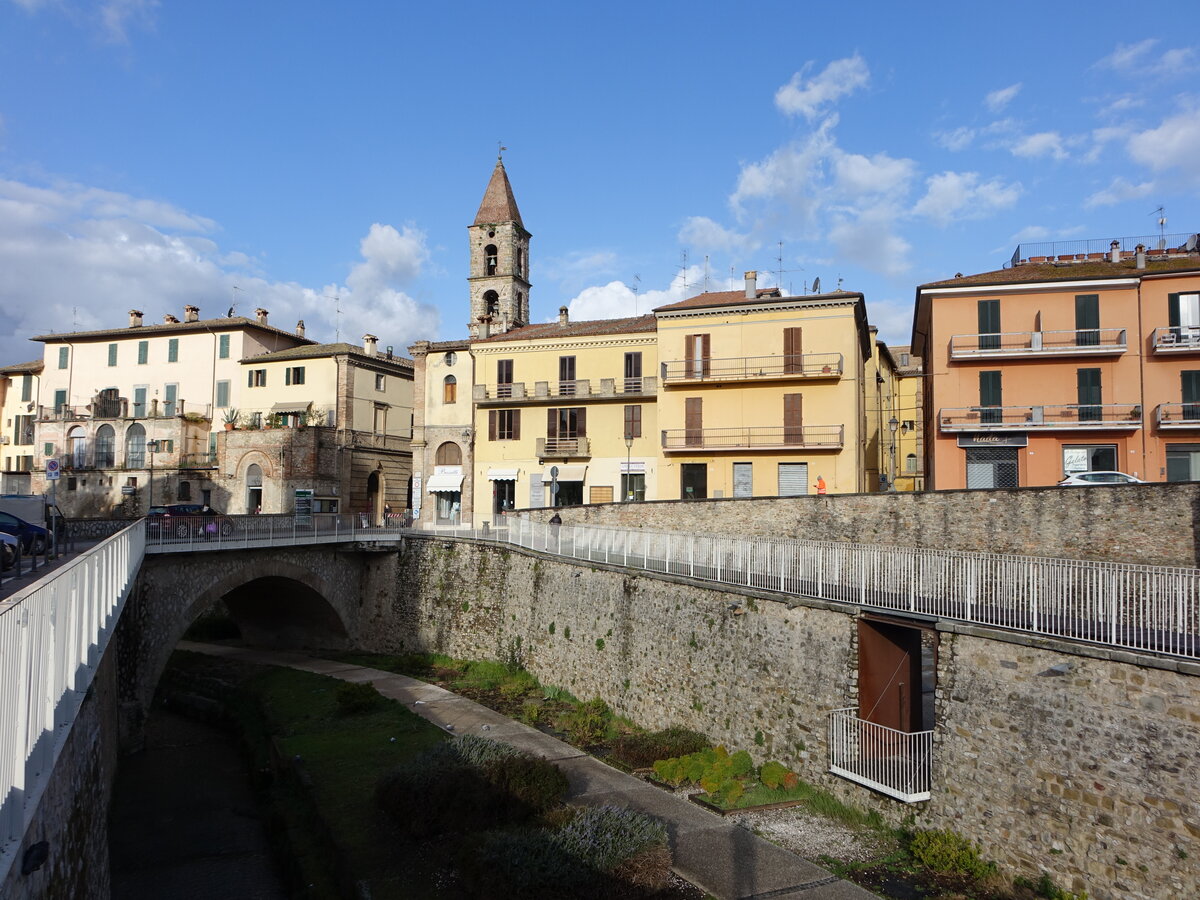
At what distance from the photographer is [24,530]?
71.6ft

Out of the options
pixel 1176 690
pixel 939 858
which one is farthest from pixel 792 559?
pixel 1176 690

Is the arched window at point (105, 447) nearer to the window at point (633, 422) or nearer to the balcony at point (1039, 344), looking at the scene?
the window at point (633, 422)

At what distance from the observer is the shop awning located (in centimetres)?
4612

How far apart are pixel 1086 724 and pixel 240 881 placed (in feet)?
51.0

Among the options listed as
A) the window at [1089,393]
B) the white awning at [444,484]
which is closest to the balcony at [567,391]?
the white awning at [444,484]

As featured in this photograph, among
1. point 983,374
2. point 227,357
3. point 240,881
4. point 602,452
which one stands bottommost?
point 240,881

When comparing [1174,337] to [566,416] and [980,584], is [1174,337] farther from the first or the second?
[566,416]

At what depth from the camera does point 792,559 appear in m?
19.0

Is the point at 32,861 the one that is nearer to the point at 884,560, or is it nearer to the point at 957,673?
the point at 957,673

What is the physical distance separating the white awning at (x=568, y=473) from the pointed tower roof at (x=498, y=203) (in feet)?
52.7

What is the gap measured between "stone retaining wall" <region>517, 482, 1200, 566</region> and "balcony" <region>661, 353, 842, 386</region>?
8634 millimetres

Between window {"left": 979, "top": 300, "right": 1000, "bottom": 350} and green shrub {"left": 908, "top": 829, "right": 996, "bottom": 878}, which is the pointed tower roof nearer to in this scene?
window {"left": 979, "top": 300, "right": 1000, "bottom": 350}

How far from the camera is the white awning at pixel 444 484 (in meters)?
42.8

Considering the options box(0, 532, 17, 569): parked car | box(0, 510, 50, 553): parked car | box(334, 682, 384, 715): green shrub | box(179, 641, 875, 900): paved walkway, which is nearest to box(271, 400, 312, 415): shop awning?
box(0, 510, 50, 553): parked car
